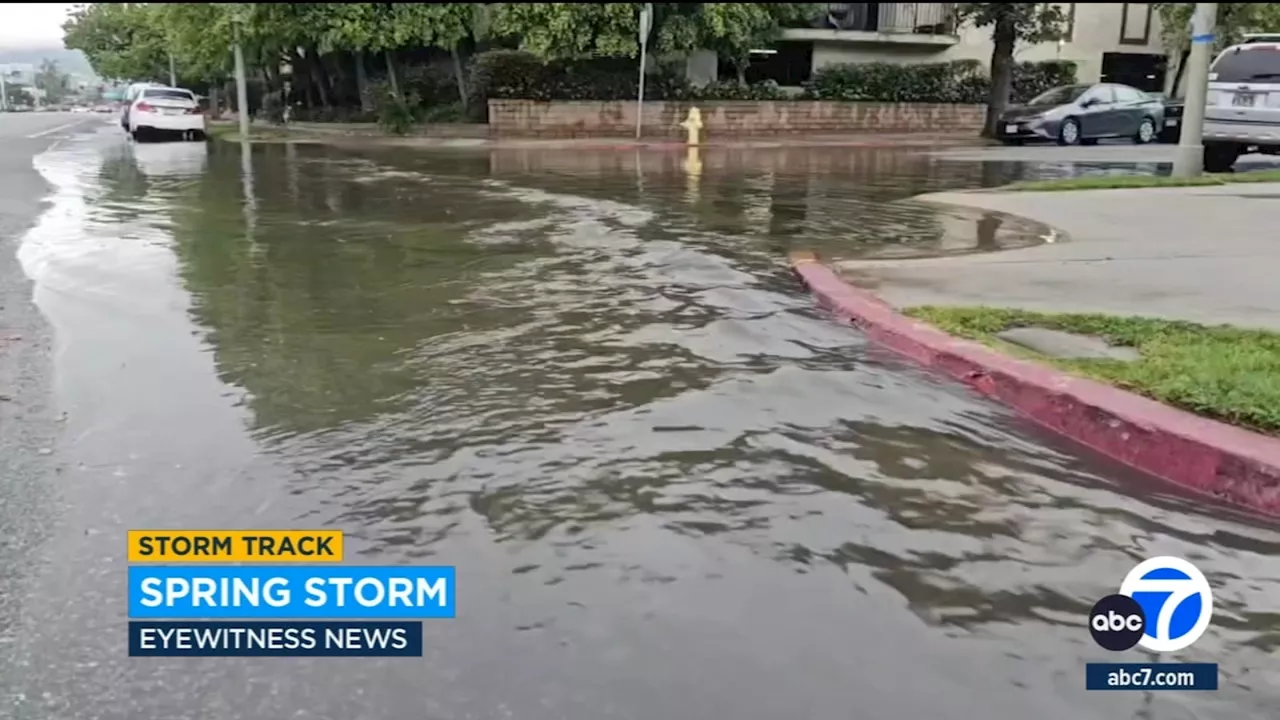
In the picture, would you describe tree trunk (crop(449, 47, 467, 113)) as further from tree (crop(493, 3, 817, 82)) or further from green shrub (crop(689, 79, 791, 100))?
green shrub (crop(689, 79, 791, 100))

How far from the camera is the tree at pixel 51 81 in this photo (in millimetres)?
177250

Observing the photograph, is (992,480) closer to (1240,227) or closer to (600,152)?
(1240,227)

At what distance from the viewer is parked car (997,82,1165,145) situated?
27125 mm

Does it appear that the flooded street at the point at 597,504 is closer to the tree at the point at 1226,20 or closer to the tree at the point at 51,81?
the tree at the point at 1226,20

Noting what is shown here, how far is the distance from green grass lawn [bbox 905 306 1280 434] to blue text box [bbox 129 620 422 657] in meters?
3.31

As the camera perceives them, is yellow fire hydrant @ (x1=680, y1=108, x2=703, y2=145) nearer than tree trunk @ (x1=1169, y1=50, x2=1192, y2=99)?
Yes

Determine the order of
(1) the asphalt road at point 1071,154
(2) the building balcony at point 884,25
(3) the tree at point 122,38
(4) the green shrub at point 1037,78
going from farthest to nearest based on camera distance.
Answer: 1. (3) the tree at point 122,38
2. (4) the green shrub at point 1037,78
3. (2) the building balcony at point 884,25
4. (1) the asphalt road at point 1071,154

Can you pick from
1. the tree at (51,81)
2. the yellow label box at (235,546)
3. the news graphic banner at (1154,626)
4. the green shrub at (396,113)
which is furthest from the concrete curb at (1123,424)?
the tree at (51,81)

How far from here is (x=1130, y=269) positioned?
314 inches

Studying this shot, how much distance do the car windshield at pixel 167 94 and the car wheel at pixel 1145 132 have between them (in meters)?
26.4

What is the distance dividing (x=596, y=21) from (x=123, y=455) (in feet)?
83.6

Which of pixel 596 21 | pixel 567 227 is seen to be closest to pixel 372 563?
pixel 567 227

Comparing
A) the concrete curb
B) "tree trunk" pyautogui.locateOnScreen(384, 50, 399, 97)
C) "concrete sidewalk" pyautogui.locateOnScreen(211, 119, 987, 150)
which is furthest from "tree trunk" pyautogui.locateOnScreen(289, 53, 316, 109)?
the concrete curb

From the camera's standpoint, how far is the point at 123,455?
179 inches
